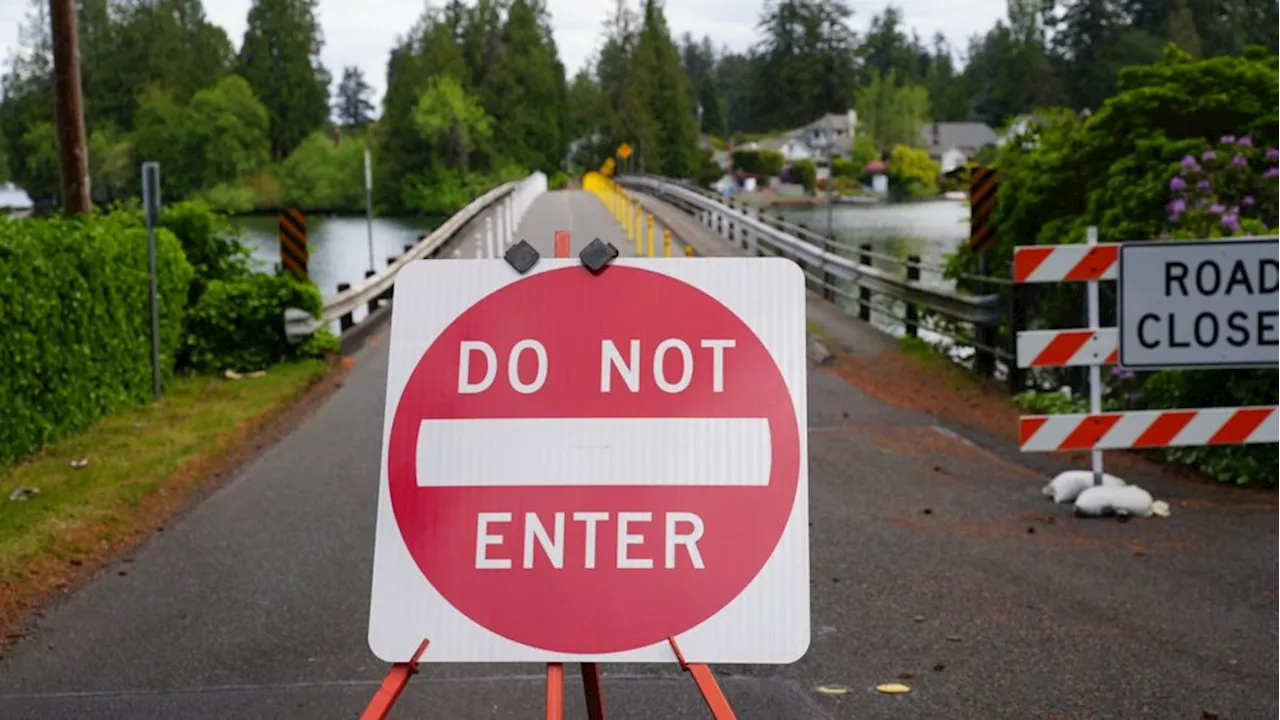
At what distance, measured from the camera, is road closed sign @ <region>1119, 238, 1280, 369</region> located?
28.1 ft

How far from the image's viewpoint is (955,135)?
167250 millimetres

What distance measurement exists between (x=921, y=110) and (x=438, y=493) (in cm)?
16201

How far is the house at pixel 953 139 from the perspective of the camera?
158 metres

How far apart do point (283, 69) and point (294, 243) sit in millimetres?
113986

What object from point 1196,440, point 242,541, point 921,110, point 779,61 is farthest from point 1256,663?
point 779,61

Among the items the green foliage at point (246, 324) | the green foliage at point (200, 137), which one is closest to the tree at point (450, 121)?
the green foliage at point (200, 137)

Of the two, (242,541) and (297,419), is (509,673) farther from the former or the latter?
(297,419)

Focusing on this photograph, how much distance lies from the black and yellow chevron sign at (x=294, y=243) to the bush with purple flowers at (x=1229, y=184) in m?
10.9

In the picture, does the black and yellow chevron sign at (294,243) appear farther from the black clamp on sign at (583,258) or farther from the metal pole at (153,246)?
the black clamp on sign at (583,258)

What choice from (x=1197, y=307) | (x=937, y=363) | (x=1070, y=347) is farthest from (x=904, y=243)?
(x=1197, y=307)

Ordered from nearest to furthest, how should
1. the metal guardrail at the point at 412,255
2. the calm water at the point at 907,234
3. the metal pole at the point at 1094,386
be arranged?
1. the metal pole at the point at 1094,386
2. the metal guardrail at the point at 412,255
3. the calm water at the point at 907,234

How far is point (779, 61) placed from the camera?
18225cm

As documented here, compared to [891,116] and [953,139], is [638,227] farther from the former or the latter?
[953,139]

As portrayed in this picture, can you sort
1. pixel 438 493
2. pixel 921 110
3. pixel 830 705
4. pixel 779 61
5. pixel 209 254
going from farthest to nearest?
pixel 779 61, pixel 921 110, pixel 209 254, pixel 830 705, pixel 438 493
